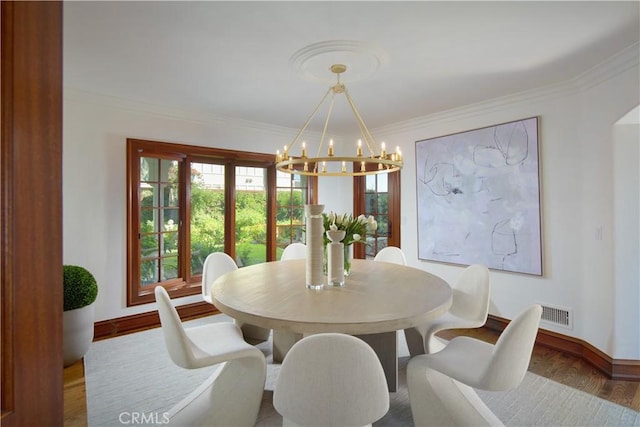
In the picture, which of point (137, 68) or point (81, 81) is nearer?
point (137, 68)

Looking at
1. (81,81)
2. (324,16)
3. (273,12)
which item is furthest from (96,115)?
(324,16)

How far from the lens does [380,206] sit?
15.6 feet

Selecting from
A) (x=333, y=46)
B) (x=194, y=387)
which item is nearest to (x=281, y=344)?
(x=194, y=387)

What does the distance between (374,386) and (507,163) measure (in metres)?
2.93

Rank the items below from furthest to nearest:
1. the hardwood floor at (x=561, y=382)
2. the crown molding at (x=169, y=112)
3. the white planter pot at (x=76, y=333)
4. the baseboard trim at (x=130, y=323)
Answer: the baseboard trim at (x=130, y=323) < the crown molding at (x=169, y=112) < the white planter pot at (x=76, y=333) < the hardwood floor at (x=561, y=382)

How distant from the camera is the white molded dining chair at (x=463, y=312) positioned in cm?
231

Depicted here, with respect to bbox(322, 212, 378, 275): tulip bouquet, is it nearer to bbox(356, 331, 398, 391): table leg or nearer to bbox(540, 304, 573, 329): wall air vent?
bbox(356, 331, 398, 391): table leg

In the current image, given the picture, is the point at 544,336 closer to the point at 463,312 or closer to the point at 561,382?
the point at 561,382

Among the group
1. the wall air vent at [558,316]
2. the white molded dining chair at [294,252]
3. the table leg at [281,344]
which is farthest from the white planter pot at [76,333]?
the wall air vent at [558,316]

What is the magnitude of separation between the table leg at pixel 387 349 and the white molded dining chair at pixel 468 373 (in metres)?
0.45

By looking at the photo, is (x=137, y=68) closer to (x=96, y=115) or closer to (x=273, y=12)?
(x=96, y=115)

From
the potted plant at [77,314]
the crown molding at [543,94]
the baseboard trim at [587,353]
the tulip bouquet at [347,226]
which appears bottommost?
the baseboard trim at [587,353]

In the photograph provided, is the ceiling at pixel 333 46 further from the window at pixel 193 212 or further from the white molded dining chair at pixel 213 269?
the white molded dining chair at pixel 213 269

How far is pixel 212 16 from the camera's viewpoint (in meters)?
1.87
